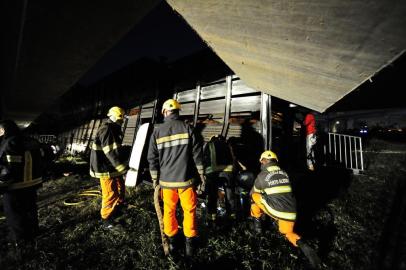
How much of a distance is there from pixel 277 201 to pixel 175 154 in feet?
5.67

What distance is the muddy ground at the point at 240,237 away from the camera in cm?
277

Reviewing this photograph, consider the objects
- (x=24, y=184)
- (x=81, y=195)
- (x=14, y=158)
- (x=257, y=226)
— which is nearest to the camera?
(x=14, y=158)

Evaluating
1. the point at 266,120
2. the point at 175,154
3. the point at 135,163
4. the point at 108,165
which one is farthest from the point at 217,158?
the point at 108,165

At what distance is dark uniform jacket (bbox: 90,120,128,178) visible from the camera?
367 centimetres

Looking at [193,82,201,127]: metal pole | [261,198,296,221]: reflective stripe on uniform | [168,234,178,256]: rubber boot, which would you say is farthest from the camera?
[193,82,201,127]: metal pole

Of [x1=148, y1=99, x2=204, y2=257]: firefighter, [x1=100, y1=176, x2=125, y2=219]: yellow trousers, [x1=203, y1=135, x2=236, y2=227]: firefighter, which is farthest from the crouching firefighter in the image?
[x1=100, y1=176, x2=125, y2=219]: yellow trousers

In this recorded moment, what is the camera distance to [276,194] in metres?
3.01

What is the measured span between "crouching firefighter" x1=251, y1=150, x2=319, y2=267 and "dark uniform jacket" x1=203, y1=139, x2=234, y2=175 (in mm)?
919

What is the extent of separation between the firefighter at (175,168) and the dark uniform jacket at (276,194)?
108cm

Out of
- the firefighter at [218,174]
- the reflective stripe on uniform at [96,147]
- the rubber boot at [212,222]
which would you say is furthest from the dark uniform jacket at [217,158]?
the reflective stripe on uniform at [96,147]

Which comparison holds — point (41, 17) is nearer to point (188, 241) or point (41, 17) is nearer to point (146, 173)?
point (188, 241)

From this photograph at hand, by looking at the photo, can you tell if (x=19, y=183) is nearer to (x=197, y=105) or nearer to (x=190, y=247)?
(x=190, y=247)

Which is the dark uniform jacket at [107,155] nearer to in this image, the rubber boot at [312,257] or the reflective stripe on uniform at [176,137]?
the reflective stripe on uniform at [176,137]

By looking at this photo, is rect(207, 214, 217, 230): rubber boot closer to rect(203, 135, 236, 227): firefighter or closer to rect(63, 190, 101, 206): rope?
rect(203, 135, 236, 227): firefighter
